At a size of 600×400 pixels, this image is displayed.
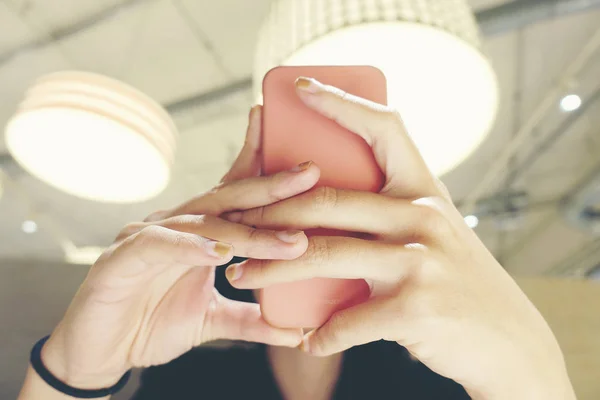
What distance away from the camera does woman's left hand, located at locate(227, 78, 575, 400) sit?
454mm

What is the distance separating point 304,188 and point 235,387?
2.19ft

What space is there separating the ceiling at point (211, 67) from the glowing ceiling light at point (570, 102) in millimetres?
45

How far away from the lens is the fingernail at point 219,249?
474 millimetres

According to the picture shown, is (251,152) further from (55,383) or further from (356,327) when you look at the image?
(55,383)

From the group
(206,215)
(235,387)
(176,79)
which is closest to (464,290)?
(206,215)

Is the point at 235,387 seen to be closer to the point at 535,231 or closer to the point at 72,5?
the point at 72,5

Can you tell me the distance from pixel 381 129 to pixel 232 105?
2392 mm

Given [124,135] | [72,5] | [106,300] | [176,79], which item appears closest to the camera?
[106,300]

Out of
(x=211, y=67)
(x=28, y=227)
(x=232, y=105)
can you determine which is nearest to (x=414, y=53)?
(x=211, y=67)

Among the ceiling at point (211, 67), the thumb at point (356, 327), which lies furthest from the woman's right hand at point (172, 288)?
the ceiling at point (211, 67)

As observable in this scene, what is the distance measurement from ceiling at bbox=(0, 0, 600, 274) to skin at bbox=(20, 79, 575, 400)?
1.35m

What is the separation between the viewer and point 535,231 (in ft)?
14.9

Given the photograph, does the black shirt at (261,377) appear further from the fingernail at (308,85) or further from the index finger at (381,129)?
the fingernail at (308,85)

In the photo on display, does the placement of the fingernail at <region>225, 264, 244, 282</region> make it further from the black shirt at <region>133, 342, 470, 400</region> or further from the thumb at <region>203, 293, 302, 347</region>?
the black shirt at <region>133, 342, 470, 400</region>
